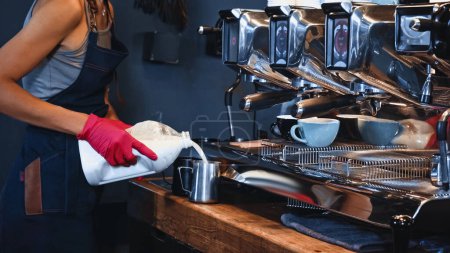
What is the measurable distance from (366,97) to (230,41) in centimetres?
49

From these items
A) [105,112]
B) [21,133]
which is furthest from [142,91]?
[105,112]

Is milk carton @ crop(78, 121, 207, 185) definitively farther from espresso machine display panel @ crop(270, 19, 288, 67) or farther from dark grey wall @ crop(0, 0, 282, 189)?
dark grey wall @ crop(0, 0, 282, 189)

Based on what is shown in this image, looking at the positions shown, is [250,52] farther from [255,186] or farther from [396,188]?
[396,188]

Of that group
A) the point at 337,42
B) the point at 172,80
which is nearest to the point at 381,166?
the point at 337,42

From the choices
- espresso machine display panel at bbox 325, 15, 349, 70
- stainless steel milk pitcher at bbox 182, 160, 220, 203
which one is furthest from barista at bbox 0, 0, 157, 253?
espresso machine display panel at bbox 325, 15, 349, 70

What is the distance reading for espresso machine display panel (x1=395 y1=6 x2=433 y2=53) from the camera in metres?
1.33

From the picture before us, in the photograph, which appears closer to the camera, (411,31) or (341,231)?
(411,31)

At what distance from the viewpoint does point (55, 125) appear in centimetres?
188

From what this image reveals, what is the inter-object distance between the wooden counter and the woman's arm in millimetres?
365

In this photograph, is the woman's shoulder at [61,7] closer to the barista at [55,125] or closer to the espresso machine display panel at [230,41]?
the barista at [55,125]

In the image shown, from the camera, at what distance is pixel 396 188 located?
1454 millimetres

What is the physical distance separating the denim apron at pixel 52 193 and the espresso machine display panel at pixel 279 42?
53cm

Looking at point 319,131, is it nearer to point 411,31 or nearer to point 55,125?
point 411,31

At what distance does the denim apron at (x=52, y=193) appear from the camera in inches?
76.0
